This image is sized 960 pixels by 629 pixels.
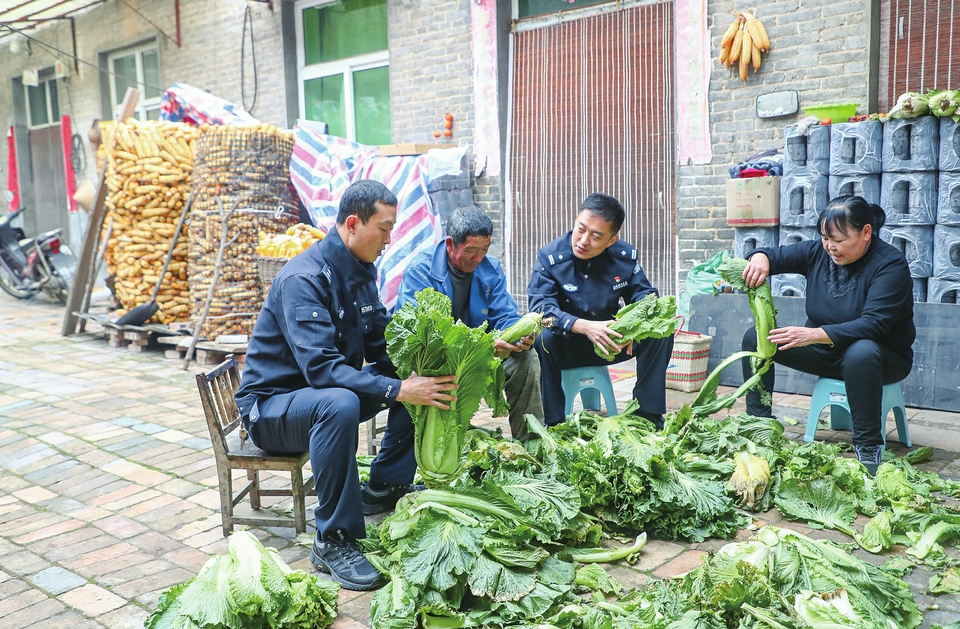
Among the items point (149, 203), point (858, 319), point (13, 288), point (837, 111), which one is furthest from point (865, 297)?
point (13, 288)

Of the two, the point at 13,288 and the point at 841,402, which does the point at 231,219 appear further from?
the point at 13,288

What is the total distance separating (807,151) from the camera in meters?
6.31

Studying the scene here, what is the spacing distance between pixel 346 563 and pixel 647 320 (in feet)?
7.14

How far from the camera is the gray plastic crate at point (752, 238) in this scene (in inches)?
261

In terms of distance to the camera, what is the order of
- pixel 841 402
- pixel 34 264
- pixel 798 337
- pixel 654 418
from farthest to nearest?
pixel 34 264
pixel 654 418
pixel 841 402
pixel 798 337

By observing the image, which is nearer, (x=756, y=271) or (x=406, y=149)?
(x=756, y=271)

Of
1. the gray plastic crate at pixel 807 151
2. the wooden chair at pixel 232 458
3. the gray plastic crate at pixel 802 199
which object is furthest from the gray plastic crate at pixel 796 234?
the wooden chair at pixel 232 458

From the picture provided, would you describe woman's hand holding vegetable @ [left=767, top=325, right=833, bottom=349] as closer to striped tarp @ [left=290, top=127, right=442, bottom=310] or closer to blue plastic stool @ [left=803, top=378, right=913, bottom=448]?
blue plastic stool @ [left=803, top=378, right=913, bottom=448]

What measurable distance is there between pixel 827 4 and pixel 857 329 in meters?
3.54

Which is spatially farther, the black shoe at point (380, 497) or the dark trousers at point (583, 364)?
the dark trousers at point (583, 364)

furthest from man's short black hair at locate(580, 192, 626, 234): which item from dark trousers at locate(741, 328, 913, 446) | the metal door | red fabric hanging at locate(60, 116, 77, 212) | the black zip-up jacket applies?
the metal door

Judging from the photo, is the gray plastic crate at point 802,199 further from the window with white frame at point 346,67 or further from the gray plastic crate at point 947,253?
the window with white frame at point 346,67

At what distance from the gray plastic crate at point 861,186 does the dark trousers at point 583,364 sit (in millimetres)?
2313

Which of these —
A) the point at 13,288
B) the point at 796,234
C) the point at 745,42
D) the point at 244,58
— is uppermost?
the point at 244,58
